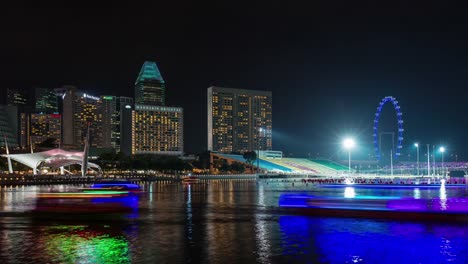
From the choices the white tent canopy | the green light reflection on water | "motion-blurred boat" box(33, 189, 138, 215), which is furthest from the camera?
the white tent canopy

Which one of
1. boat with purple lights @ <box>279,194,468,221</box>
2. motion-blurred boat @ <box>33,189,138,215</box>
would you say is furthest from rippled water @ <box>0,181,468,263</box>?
boat with purple lights @ <box>279,194,468,221</box>

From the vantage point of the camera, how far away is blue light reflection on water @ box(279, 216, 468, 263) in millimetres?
14422

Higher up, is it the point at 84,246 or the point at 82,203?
the point at 82,203

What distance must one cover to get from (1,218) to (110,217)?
525 cm

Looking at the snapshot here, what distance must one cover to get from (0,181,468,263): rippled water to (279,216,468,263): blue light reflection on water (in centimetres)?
3

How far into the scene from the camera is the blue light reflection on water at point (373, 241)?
14422 mm

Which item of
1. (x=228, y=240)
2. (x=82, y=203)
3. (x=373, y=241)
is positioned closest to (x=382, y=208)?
(x=373, y=241)

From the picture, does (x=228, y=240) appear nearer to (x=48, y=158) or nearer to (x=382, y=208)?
(x=382, y=208)

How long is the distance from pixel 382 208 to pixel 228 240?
11.2 metres

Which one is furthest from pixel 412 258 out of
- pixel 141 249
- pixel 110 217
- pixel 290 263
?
pixel 110 217

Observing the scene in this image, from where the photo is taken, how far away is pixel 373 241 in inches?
684

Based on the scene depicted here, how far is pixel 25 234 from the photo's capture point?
19359 mm

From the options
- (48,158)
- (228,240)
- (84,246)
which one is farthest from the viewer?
(48,158)

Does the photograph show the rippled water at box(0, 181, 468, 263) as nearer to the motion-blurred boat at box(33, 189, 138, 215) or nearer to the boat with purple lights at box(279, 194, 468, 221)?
the motion-blurred boat at box(33, 189, 138, 215)
